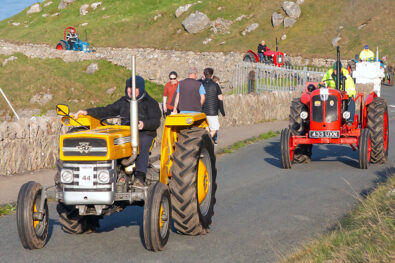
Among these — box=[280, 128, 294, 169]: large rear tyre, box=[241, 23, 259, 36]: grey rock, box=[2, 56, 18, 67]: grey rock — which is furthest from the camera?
box=[241, 23, 259, 36]: grey rock

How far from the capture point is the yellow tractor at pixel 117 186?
6.87 m

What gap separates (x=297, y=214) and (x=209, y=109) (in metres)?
7.19

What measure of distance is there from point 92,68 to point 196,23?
35930 mm

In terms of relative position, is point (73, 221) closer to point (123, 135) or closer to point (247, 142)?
point (123, 135)

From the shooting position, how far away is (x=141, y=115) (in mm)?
8078

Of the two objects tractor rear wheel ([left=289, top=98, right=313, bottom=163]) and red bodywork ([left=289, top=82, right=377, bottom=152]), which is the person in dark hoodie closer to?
red bodywork ([left=289, top=82, right=377, bottom=152])

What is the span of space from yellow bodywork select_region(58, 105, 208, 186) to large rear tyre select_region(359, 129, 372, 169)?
492cm

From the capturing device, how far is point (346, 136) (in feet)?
45.0

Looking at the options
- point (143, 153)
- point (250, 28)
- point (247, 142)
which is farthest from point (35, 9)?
point (143, 153)

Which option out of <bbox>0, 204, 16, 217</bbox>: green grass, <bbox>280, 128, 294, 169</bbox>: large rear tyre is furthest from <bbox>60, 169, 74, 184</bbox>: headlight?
<bbox>280, 128, 294, 169</bbox>: large rear tyre

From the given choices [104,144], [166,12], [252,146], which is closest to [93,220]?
[104,144]

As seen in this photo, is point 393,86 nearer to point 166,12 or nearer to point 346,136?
point 346,136

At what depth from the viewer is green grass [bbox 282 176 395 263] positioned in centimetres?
590

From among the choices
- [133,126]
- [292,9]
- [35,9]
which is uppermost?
[35,9]
